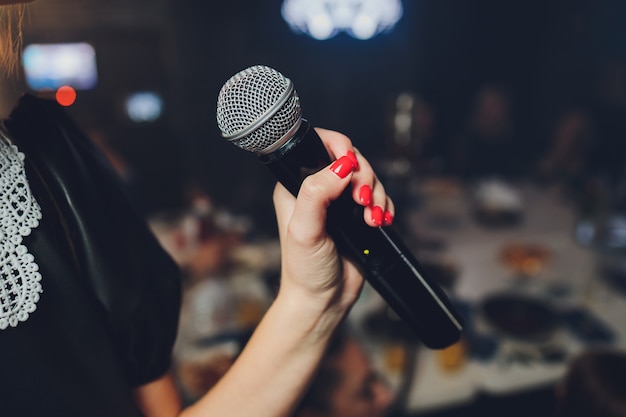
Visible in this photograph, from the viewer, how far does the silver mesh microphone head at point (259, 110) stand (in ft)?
2.49

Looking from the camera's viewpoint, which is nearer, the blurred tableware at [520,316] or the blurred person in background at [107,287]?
the blurred person in background at [107,287]

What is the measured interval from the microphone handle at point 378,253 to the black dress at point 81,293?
0.39 meters

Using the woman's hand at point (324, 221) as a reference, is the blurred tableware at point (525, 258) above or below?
below

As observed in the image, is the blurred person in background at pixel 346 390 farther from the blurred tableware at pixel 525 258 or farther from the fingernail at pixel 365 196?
the blurred tableware at pixel 525 258

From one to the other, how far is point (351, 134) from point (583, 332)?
5.64 metres

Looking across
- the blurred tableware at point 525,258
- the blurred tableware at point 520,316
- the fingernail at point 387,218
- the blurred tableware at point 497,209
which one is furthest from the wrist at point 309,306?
the blurred tableware at point 497,209

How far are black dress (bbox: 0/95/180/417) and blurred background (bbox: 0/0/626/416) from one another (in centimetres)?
21

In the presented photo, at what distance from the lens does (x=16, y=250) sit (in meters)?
0.80

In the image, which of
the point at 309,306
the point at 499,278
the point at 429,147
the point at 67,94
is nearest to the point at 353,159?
the point at 309,306

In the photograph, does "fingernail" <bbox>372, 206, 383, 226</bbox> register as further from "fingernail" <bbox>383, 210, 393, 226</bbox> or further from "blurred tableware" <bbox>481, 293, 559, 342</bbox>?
"blurred tableware" <bbox>481, 293, 559, 342</bbox>

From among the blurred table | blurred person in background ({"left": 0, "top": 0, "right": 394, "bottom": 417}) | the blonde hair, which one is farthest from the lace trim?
the blurred table

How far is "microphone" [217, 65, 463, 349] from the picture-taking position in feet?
2.53

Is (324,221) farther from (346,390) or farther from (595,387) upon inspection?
(595,387)

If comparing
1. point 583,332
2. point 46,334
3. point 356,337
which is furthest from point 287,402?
point 583,332
